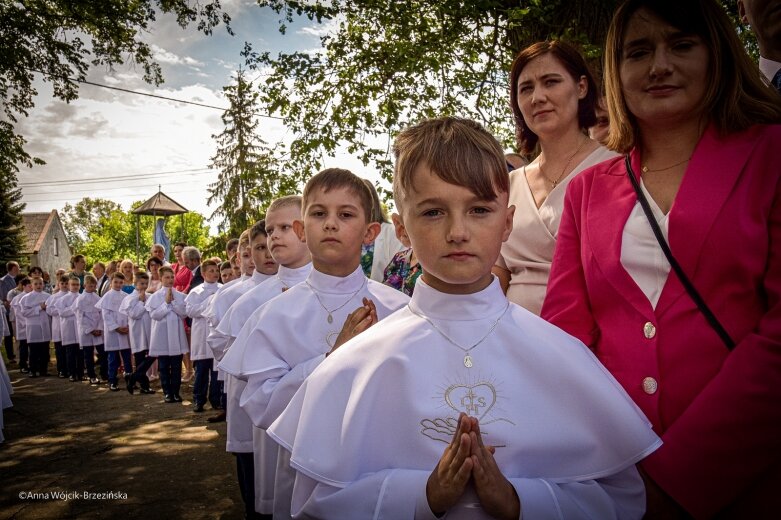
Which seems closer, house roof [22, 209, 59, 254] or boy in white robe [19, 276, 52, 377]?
boy in white robe [19, 276, 52, 377]

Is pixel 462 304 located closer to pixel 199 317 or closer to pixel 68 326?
pixel 199 317

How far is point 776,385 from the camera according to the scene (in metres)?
1.40

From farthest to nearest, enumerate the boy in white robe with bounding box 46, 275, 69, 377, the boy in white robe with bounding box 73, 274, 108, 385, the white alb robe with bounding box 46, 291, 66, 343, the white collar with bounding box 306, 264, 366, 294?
the white alb robe with bounding box 46, 291, 66, 343, the boy in white robe with bounding box 46, 275, 69, 377, the boy in white robe with bounding box 73, 274, 108, 385, the white collar with bounding box 306, 264, 366, 294

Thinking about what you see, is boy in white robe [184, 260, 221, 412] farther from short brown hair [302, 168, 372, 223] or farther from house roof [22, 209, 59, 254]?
house roof [22, 209, 59, 254]

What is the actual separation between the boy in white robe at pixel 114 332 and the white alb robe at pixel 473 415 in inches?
496

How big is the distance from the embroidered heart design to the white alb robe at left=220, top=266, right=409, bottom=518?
123 cm

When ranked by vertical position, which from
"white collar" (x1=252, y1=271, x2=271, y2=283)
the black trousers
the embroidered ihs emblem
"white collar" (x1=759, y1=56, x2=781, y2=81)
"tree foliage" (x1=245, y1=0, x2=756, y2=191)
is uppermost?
"tree foliage" (x1=245, y1=0, x2=756, y2=191)

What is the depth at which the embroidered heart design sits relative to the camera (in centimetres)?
151

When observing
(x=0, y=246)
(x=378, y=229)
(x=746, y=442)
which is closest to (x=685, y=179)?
(x=746, y=442)

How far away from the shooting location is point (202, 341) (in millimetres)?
9672

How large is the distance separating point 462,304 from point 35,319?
17788 mm

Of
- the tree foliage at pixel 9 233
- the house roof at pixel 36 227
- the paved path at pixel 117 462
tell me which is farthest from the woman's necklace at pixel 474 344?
the house roof at pixel 36 227

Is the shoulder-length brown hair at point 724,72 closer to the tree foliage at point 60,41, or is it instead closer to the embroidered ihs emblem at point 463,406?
the embroidered ihs emblem at point 463,406

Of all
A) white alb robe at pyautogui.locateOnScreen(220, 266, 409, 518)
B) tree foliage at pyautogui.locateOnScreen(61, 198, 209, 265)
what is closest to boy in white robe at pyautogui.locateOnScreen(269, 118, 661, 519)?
white alb robe at pyautogui.locateOnScreen(220, 266, 409, 518)
